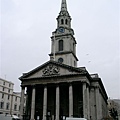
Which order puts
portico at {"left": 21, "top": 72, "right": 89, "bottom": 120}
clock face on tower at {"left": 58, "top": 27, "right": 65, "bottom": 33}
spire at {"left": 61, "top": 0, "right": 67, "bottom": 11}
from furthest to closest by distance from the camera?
spire at {"left": 61, "top": 0, "right": 67, "bottom": 11}
clock face on tower at {"left": 58, "top": 27, "right": 65, "bottom": 33}
portico at {"left": 21, "top": 72, "right": 89, "bottom": 120}

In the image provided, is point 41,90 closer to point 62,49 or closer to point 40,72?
point 40,72

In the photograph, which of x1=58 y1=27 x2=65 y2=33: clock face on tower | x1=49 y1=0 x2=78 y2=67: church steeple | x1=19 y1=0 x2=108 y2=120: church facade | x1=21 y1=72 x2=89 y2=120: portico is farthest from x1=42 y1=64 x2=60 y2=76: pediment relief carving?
x1=58 y1=27 x2=65 y2=33: clock face on tower

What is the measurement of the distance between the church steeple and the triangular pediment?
266 inches

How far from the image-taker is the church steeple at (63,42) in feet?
176

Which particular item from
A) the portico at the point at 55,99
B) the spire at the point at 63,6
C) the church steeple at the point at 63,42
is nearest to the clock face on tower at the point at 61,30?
Result: the church steeple at the point at 63,42

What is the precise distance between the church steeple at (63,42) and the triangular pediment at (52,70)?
22.2 ft

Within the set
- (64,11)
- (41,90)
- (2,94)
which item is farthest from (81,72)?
(2,94)

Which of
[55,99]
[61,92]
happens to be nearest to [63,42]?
[61,92]

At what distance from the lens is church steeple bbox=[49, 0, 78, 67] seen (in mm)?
53781

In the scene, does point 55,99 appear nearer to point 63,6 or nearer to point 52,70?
point 52,70

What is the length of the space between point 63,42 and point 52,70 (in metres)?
13.7

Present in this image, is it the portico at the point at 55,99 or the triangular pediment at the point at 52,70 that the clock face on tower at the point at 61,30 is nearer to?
the triangular pediment at the point at 52,70

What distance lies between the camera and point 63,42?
5622 cm

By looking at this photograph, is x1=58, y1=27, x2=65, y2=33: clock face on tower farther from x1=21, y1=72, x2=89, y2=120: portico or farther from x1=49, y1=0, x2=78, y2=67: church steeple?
x1=21, y1=72, x2=89, y2=120: portico
